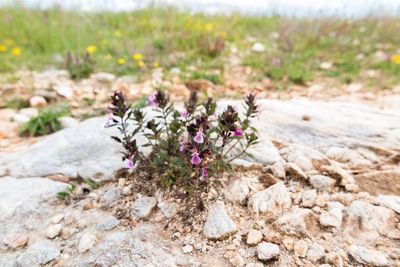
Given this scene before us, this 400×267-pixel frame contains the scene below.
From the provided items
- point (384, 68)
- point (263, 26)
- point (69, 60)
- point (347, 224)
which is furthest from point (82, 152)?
point (263, 26)

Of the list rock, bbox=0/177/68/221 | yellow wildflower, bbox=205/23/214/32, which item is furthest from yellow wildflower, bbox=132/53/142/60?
rock, bbox=0/177/68/221

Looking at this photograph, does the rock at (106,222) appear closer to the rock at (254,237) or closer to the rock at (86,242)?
the rock at (86,242)

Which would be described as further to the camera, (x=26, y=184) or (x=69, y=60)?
(x=69, y=60)

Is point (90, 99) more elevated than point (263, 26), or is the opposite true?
point (263, 26)

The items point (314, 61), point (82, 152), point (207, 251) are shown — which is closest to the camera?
point (207, 251)

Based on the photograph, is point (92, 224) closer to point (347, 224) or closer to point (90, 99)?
point (347, 224)

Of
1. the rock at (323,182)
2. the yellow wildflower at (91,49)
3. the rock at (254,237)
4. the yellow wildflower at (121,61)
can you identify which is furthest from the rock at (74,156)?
the yellow wildflower at (91,49)
